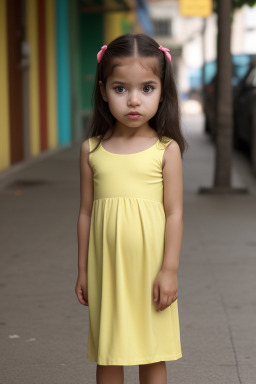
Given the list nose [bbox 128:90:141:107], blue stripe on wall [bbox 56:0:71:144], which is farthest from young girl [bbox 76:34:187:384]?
blue stripe on wall [bbox 56:0:71:144]

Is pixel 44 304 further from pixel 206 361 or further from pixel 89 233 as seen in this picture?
pixel 89 233

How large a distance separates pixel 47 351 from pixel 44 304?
0.81 m

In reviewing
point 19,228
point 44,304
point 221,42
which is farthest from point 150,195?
point 221,42

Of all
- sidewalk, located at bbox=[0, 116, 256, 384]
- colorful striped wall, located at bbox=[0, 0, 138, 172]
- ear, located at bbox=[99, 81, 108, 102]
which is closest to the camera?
ear, located at bbox=[99, 81, 108, 102]

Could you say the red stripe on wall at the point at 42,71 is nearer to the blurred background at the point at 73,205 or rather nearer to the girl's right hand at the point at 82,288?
the blurred background at the point at 73,205

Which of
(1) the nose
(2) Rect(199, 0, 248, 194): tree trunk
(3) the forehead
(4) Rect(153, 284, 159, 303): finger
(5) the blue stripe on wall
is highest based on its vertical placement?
(3) the forehead

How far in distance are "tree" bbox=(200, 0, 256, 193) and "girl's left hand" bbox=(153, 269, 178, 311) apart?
6.71m

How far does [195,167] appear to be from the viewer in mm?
12734

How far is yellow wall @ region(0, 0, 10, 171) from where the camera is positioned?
446 inches

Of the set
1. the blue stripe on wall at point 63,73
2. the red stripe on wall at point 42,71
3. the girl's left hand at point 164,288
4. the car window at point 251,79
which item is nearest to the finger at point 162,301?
the girl's left hand at point 164,288

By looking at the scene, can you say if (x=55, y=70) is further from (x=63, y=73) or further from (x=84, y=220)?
(x=84, y=220)

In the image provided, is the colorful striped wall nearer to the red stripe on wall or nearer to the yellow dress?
the red stripe on wall

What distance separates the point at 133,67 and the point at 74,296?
2.48m

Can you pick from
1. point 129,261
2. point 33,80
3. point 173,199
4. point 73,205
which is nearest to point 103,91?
point 173,199
